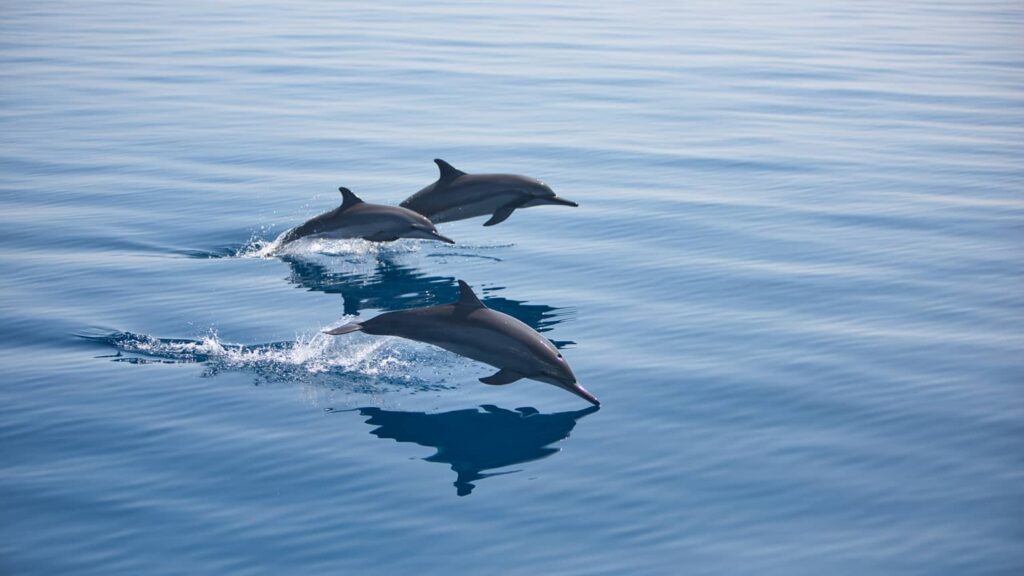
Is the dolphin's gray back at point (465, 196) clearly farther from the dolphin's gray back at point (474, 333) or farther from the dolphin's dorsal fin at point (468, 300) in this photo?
the dolphin's dorsal fin at point (468, 300)

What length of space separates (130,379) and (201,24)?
31.4 metres

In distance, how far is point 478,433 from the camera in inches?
378

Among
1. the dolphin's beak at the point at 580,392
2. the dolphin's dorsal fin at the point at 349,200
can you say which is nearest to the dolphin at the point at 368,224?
the dolphin's dorsal fin at the point at 349,200

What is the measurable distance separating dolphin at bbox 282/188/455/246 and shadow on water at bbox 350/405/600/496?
14.8 ft

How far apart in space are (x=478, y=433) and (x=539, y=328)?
8.56 feet

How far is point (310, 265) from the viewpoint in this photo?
1454 cm

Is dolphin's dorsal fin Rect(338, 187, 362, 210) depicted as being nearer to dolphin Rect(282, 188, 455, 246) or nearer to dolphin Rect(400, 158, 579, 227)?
dolphin Rect(282, 188, 455, 246)

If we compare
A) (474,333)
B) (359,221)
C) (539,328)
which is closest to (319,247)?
(359,221)

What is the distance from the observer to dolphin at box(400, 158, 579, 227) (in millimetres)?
15250

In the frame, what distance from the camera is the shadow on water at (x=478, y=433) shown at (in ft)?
29.9

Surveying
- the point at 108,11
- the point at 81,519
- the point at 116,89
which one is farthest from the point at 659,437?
the point at 108,11

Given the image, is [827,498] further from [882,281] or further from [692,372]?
[882,281]

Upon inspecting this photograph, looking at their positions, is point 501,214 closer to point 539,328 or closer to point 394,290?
point 394,290

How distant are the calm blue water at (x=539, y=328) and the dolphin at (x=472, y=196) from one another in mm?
466
